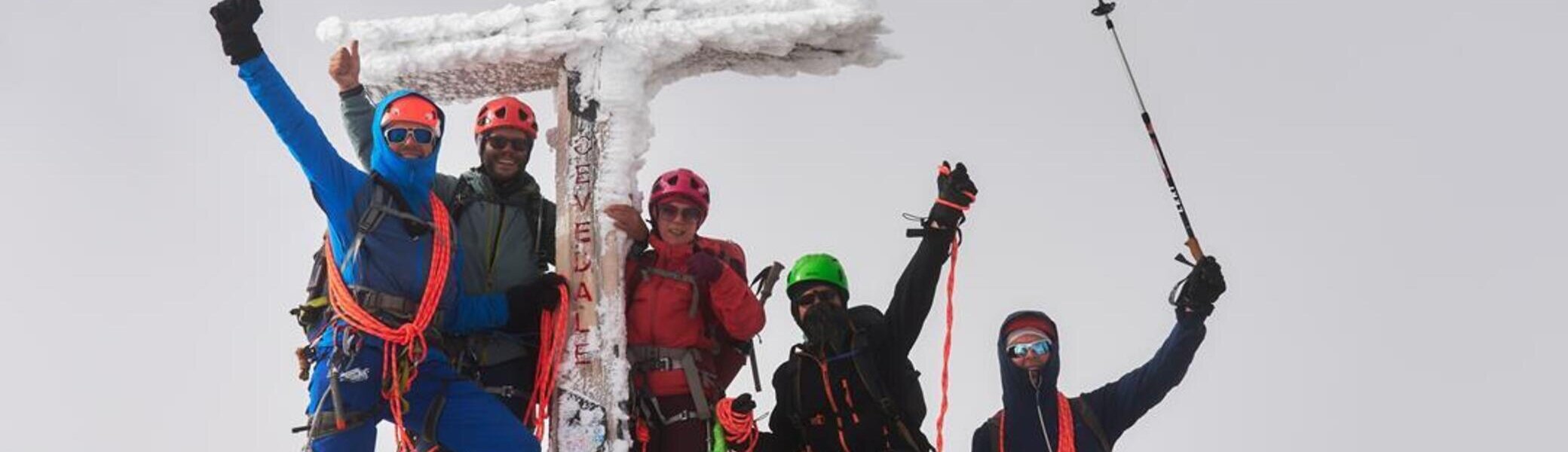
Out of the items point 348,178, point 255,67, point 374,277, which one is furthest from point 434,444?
point 255,67

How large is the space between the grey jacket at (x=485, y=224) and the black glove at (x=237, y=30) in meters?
1.06

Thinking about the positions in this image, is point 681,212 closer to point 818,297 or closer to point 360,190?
A: point 818,297

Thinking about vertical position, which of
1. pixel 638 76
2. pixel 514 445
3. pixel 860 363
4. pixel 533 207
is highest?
pixel 638 76

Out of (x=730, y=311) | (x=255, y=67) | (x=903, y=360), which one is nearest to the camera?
(x=255, y=67)

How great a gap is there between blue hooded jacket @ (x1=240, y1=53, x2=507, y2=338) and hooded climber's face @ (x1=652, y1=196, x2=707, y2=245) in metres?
1.10

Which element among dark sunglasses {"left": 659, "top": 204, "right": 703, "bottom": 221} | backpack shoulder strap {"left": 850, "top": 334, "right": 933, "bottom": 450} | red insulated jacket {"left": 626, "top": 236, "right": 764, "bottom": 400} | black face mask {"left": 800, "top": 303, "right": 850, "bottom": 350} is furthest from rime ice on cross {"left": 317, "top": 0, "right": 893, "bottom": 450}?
backpack shoulder strap {"left": 850, "top": 334, "right": 933, "bottom": 450}

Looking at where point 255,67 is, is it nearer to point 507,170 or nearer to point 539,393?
point 507,170

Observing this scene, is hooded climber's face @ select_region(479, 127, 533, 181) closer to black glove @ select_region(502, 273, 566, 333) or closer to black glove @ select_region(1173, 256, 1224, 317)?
black glove @ select_region(502, 273, 566, 333)

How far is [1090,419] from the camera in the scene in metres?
7.77

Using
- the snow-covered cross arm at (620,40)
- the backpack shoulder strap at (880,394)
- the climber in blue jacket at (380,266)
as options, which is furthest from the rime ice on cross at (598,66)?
the backpack shoulder strap at (880,394)

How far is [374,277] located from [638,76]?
6.31ft

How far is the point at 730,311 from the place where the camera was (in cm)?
730

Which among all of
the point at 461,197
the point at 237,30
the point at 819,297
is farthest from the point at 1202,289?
the point at 237,30

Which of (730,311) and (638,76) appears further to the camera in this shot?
(638,76)
